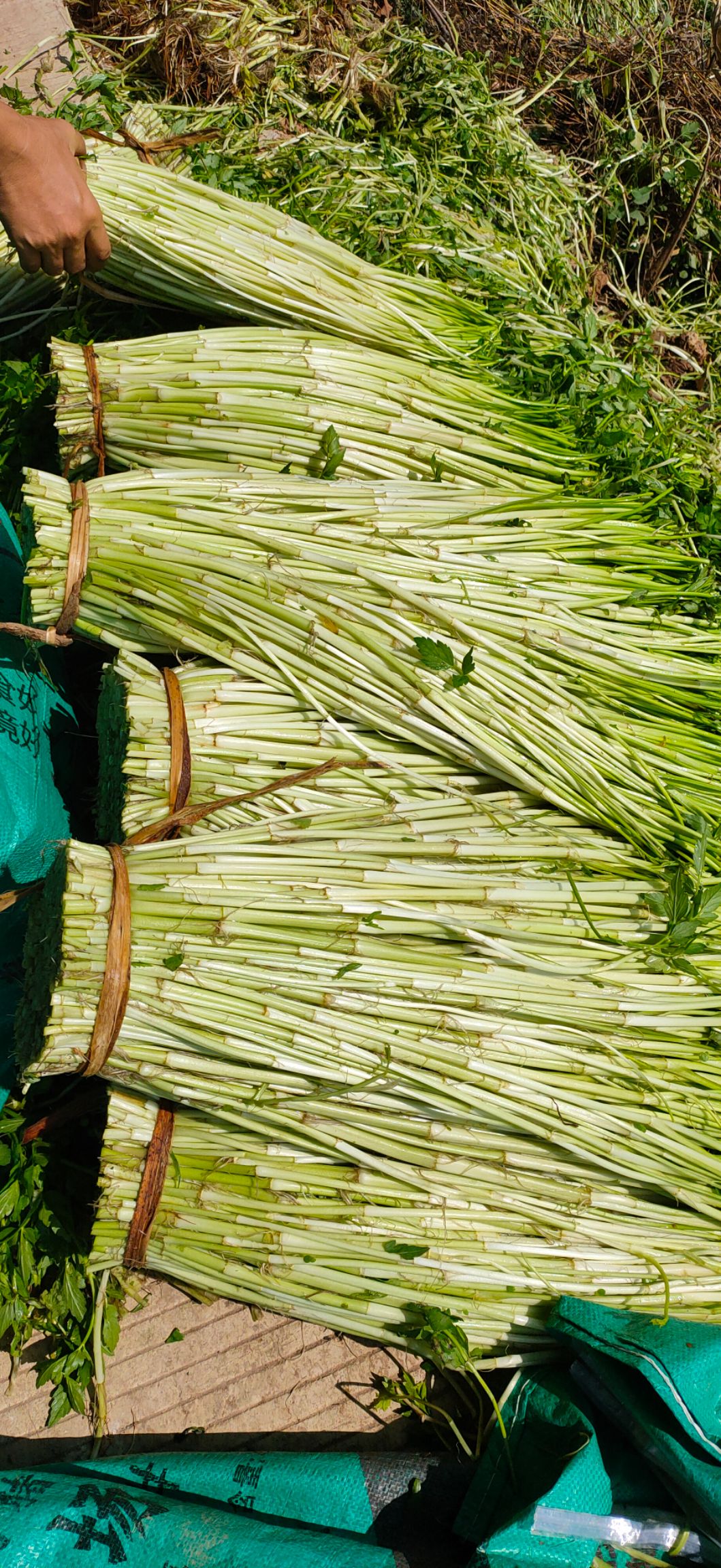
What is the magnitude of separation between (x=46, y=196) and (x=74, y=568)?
0.97 metres

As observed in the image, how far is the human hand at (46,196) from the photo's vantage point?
2.44 metres

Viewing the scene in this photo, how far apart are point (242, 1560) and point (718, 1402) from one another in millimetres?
1132

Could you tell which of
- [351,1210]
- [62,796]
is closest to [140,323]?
[62,796]

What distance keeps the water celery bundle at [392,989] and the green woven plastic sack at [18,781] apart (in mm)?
250

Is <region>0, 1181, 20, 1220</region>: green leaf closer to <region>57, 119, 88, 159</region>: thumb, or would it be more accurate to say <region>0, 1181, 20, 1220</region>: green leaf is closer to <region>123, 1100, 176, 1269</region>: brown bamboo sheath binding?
<region>123, 1100, 176, 1269</region>: brown bamboo sheath binding

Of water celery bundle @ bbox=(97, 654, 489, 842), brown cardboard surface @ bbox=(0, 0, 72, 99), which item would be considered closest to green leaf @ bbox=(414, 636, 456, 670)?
water celery bundle @ bbox=(97, 654, 489, 842)

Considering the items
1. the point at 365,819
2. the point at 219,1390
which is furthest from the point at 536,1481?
the point at 365,819

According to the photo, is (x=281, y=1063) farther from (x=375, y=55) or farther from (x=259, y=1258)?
(x=375, y=55)

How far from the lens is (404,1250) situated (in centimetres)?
229

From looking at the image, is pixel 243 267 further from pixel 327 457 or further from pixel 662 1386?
pixel 662 1386

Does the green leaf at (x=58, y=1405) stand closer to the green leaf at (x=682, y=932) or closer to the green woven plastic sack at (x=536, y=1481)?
the green woven plastic sack at (x=536, y=1481)

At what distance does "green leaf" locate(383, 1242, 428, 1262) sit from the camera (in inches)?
90.2

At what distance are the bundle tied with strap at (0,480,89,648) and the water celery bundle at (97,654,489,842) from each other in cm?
16

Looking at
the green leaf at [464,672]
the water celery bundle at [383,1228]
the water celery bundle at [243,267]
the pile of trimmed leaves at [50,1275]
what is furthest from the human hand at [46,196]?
the pile of trimmed leaves at [50,1275]
